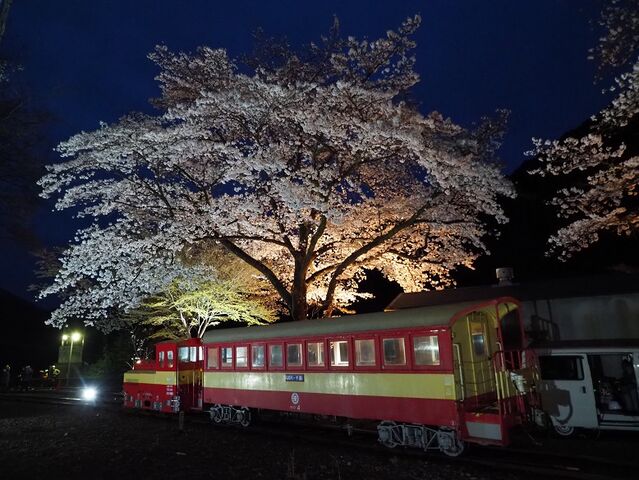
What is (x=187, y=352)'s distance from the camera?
1614 cm

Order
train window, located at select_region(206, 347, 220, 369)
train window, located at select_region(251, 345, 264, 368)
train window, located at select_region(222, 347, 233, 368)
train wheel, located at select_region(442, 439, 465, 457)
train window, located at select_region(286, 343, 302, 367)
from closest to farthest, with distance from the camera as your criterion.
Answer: train wheel, located at select_region(442, 439, 465, 457)
train window, located at select_region(286, 343, 302, 367)
train window, located at select_region(251, 345, 264, 368)
train window, located at select_region(222, 347, 233, 368)
train window, located at select_region(206, 347, 220, 369)

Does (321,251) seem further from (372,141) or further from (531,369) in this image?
(531,369)

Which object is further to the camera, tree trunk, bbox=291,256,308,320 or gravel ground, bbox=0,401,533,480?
tree trunk, bbox=291,256,308,320

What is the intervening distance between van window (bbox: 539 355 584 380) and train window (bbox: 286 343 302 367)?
617cm

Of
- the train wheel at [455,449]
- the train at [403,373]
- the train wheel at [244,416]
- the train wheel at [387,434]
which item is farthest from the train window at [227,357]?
the train wheel at [455,449]

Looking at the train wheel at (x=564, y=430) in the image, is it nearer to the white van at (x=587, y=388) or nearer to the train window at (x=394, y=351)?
the white van at (x=587, y=388)

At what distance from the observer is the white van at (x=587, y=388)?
36.5ft

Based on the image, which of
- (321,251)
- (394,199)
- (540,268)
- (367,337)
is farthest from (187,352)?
(540,268)

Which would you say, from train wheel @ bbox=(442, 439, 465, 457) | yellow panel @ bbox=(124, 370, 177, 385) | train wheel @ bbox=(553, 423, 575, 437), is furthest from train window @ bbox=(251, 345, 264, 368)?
train wheel @ bbox=(553, 423, 575, 437)

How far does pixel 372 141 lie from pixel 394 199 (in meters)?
3.72

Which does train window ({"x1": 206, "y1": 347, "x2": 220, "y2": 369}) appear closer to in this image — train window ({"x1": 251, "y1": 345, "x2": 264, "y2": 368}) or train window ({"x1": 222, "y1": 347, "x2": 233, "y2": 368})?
train window ({"x1": 222, "y1": 347, "x2": 233, "y2": 368})

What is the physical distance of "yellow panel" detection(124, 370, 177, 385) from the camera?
16062mm

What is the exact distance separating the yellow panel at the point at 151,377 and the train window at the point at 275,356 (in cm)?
481

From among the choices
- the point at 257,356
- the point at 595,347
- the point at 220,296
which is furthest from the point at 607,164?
the point at 220,296
